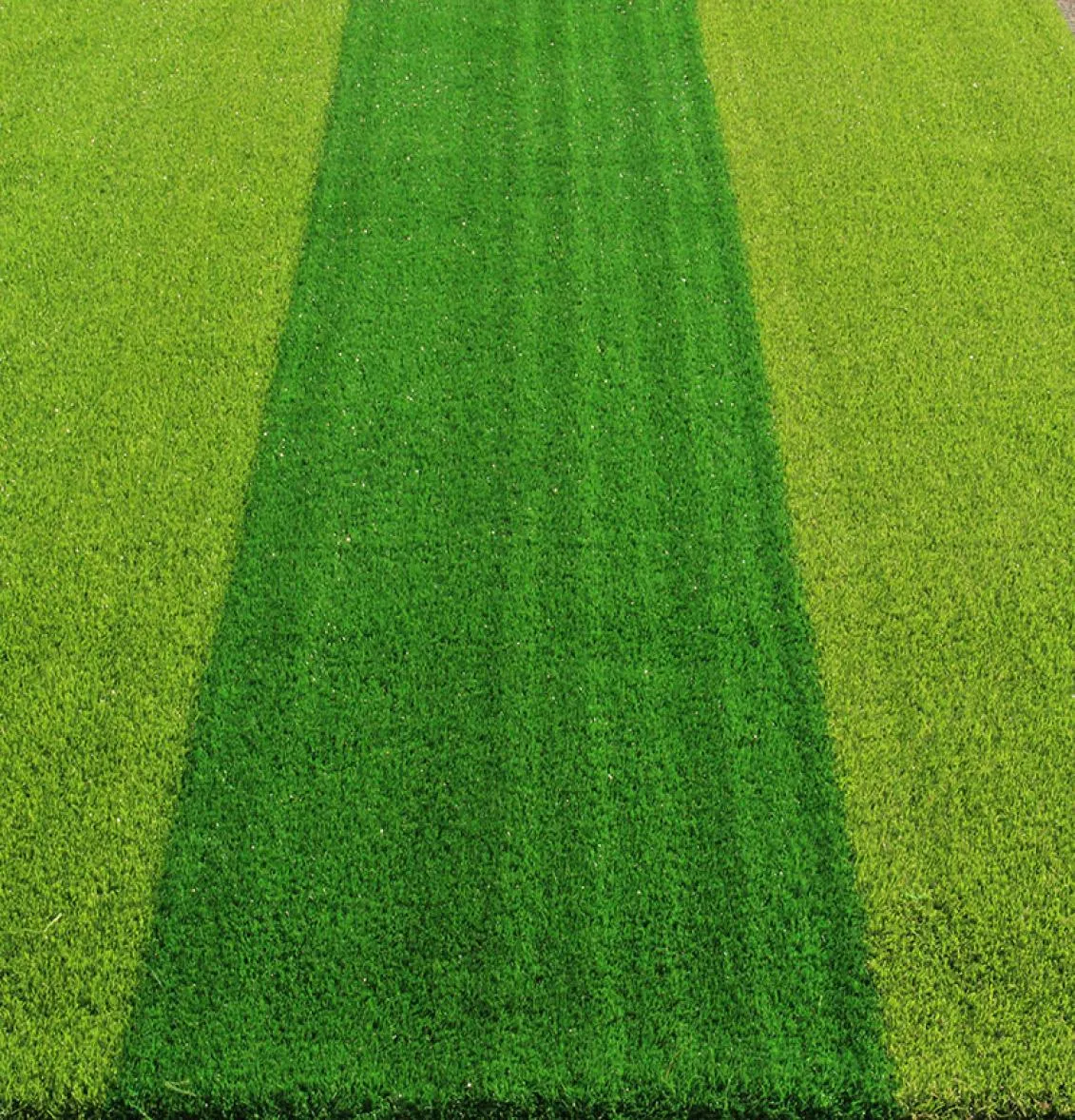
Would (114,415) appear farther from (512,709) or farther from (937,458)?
(937,458)

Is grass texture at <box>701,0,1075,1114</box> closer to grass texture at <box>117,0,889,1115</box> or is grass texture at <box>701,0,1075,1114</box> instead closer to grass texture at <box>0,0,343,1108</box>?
grass texture at <box>117,0,889,1115</box>

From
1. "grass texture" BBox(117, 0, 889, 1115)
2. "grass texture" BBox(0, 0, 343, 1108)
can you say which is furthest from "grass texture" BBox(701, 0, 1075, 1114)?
"grass texture" BBox(0, 0, 343, 1108)

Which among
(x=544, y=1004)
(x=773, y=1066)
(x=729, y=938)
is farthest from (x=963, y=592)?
(x=544, y=1004)

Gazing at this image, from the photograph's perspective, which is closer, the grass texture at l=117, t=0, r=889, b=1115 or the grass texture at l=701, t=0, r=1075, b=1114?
the grass texture at l=117, t=0, r=889, b=1115

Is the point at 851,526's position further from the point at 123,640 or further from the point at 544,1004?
the point at 123,640

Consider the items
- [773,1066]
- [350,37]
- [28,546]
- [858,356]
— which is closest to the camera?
[773,1066]

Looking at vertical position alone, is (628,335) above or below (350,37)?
below

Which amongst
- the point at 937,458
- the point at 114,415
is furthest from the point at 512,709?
the point at 114,415
